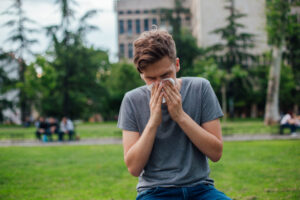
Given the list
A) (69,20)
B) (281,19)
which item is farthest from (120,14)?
(281,19)

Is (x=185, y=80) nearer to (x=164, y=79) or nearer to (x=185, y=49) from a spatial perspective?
(x=164, y=79)

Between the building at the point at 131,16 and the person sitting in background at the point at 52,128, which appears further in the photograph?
the building at the point at 131,16

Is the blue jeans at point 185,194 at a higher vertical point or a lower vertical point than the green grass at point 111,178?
higher

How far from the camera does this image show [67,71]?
26.3m

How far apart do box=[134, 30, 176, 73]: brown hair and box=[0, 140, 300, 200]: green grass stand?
3617mm

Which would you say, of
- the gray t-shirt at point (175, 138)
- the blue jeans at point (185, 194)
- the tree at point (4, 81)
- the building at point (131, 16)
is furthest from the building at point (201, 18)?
the blue jeans at point (185, 194)

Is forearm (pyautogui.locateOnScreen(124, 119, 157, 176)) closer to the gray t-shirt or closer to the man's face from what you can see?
the gray t-shirt

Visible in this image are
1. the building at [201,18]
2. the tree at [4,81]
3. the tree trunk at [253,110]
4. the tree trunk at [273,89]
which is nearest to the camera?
the tree trunk at [273,89]

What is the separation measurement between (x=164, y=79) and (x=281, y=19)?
2531 centimetres

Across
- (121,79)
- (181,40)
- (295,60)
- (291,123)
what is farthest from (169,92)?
(121,79)

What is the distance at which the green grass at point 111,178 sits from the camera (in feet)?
18.1

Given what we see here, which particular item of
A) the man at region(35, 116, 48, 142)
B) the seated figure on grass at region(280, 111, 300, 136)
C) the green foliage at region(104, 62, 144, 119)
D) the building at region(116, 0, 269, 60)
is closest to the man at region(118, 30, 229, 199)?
the seated figure on grass at region(280, 111, 300, 136)

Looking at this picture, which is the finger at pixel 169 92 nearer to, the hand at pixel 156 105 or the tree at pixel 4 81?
the hand at pixel 156 105

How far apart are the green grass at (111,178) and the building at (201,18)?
1137 inches
